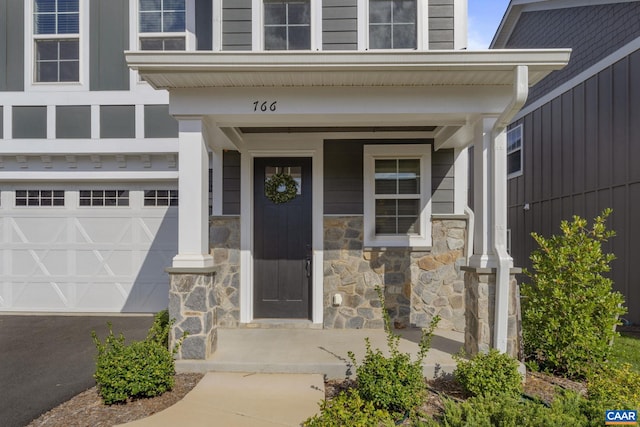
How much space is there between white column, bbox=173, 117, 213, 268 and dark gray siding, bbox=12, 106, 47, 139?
3.77 m

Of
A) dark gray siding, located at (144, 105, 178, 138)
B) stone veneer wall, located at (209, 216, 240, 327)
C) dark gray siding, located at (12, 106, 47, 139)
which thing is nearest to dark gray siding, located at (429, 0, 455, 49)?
stone veneer wall, located at (209, 216, 240, 327)

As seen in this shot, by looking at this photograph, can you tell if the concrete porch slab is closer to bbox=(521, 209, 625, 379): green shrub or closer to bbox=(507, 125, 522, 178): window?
bbox=(521, 209, 625, 379): green shrub

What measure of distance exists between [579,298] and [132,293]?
20.2 ft

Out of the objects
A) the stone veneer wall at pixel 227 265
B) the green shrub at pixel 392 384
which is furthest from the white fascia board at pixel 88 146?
the green shrub at pixel 392 384

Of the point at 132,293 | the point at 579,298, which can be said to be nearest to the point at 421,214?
the point at 579,298

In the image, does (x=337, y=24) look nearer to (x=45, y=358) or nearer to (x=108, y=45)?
(x=108, y=45)

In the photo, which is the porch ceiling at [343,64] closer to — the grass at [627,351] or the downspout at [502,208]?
the downspout at [502,208]

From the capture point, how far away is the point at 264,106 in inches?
156

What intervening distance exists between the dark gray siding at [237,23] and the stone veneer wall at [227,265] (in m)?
2.35

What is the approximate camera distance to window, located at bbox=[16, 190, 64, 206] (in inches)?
256

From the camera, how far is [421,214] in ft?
17.4

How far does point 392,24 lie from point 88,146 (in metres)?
4.92

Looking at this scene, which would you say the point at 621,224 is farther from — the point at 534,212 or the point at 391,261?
the point at 391,261

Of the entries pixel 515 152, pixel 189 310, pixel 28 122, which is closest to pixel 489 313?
pixel 189 310
